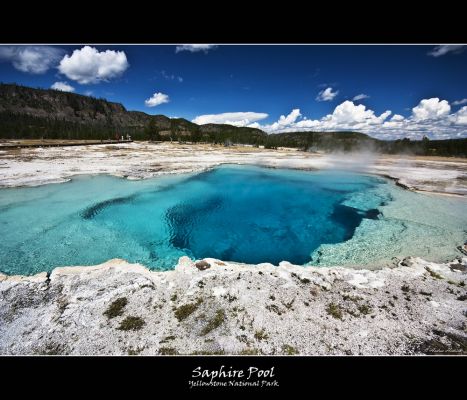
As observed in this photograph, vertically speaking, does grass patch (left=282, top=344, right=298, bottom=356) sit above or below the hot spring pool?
above

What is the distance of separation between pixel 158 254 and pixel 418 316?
23.7 feet

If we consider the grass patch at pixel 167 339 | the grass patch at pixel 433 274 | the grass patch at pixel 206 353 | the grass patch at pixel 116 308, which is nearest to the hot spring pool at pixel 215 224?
the grass patch at pixel 433 274

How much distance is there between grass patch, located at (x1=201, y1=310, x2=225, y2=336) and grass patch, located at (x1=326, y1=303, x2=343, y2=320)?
2056 millimetres

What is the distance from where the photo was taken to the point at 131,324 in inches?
165

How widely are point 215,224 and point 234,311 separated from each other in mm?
7224

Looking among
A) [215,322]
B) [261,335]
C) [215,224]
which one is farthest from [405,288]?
[215,224]

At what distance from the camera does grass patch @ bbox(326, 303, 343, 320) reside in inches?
179

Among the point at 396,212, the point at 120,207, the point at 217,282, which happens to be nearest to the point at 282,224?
the point at 396,212

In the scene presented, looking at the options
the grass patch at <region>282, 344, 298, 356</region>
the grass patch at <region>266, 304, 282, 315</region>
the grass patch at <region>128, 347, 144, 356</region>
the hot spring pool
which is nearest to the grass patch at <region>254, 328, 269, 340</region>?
the grass patch at <region>282, 344, 298, 356</region>

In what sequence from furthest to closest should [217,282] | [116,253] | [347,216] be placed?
[347,216], [116,253], [217,282]

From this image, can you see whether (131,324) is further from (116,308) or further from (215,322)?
(215,322)

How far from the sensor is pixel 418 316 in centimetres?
454

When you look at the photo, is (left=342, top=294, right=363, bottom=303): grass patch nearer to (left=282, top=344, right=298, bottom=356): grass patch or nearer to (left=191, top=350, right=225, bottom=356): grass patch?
(left=282, top=344, right=298, bottom=356): grass patch
